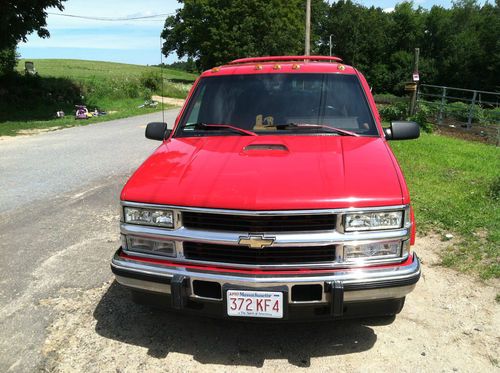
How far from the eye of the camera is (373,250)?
2.72 m

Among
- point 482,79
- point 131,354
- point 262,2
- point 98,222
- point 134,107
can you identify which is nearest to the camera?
point 131,354

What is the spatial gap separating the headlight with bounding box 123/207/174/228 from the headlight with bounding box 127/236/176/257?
4.5 inches

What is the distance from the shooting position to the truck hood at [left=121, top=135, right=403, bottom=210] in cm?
265

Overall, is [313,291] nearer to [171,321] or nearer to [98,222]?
[171,321]

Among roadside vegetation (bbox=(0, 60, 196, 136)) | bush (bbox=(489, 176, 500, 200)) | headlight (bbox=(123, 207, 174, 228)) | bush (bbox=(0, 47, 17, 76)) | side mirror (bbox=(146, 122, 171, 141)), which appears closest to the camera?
headlight (bbox=(123, 207, 174, 228))

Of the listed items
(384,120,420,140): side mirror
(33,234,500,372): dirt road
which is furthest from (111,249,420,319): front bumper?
(384,120,420,140): side mirror

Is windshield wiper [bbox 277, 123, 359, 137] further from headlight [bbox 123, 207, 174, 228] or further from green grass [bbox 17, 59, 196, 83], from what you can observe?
green grass [bbox 17, 59, 196, 83]

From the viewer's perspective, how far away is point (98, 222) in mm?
5652

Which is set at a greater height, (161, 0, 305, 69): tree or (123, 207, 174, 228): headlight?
(161, 0, 305, 69): tree

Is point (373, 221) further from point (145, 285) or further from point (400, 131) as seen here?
point (400, 131)

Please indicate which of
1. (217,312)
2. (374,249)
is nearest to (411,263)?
(374,249)

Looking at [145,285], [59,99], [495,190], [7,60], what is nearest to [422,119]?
[495,190]

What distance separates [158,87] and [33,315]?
31.2 m

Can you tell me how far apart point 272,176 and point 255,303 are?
0.78m
